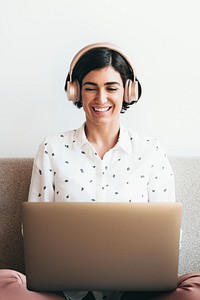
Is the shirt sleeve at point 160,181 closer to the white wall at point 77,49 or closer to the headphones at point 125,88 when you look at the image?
the headphones at point 125,88

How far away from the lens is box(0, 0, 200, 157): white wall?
71.6 inches

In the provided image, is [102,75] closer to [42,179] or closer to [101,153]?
[101,153]

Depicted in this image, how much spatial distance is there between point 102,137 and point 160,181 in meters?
0.23

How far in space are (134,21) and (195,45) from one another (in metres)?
0.24

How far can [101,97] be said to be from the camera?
149 cm

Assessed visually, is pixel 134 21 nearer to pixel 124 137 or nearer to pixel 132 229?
pixel 124 137

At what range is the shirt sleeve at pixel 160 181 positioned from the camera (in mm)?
1575

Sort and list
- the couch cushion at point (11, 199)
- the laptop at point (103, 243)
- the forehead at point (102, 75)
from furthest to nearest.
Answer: the couch cushion at point (11, 199), the forehead at point (102, 75), the laptop at point (103, 243)

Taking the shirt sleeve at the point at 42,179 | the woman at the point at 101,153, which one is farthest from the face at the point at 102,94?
the shirt sleeve at the point at 42,179

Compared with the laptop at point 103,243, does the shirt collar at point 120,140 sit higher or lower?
higher

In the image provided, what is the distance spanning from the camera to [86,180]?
1.53 metres

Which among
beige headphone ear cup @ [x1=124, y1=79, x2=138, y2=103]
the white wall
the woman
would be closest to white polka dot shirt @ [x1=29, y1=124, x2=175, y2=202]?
the woman

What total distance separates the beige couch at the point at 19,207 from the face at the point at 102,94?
0.34m

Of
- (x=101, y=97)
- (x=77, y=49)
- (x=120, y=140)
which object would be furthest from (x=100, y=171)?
(x=77, y=49)
